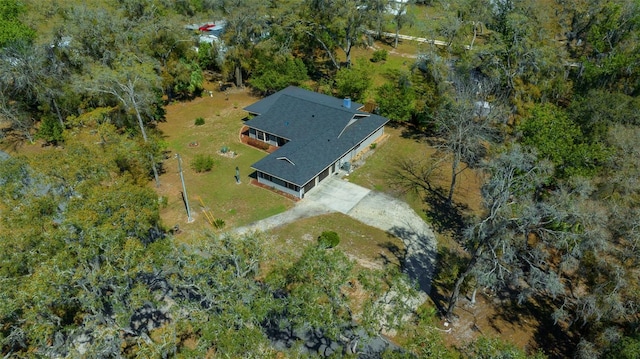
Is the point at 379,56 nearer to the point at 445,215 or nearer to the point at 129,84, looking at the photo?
the point at 445,215

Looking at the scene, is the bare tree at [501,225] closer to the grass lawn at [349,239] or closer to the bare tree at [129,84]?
the grass lawn at [349,239]

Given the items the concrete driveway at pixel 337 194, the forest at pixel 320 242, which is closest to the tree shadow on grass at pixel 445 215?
the forest at pixel 320 242

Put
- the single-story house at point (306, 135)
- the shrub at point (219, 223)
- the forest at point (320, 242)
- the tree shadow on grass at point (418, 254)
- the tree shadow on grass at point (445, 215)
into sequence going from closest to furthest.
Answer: the forest at point (320, 242) < the tree shadow on grass at point (418, 254) < the shrub at point (219, 223) < the tree shadow on grass at point (445, 215) < the single-story house at point (306, 135)

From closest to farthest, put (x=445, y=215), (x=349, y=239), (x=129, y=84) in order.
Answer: (x=349, y=239), (x=445, y=215), (x=129, y=84)

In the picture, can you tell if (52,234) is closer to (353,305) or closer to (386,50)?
(353,305)

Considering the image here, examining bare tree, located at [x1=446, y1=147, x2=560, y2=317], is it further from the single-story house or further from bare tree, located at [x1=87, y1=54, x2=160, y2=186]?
bare tree, located at [x1=87, y1=54, x2=160, y2=186]

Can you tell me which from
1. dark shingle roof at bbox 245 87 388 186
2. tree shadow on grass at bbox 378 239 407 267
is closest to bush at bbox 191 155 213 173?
dark shingle roof at bbox 245 87 388 186

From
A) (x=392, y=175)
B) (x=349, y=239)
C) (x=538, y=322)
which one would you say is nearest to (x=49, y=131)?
(x=349, y=239)
